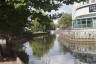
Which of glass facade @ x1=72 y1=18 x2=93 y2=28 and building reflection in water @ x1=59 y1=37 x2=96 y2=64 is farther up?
glass facade @ x1=72 y1=18 x2=93 y2=28

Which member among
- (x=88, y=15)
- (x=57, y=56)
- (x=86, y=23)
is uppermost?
(x=88, y=15)

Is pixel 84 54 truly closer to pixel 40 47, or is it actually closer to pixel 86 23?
pixel 40 47

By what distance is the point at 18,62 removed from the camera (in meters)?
17.8

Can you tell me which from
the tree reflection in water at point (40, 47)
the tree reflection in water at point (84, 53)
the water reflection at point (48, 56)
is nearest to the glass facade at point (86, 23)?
the tree reflection in water at point (40, 47)

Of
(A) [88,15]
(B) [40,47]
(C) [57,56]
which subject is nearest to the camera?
(C) [57,56]

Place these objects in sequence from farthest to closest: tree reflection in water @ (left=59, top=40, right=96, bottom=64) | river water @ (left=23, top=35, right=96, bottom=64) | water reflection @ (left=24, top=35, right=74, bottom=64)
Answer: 1. tree reflection in water @ (left=59, top=40, right=96, bottom=64)
2. water reflection @ (left=24, top=35, right=74, bottom=64)
3. river water @ (left=23, top=35, right=96, bottom=64)

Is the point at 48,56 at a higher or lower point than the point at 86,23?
lower

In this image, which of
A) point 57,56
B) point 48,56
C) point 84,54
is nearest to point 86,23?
point 84,54

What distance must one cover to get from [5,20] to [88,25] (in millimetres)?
51647

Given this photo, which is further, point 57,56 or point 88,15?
point 88,15

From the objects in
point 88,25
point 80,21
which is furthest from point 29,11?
point 80,21

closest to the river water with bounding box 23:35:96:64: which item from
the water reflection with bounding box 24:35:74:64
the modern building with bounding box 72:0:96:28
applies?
the water reflection with bounding box 24:35:74:64

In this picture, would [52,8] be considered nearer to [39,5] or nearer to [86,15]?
[39,5]

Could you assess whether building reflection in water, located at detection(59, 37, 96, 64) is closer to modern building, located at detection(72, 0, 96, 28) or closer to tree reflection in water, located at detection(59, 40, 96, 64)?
tree reflection in water, located at detection(59, 40, 96, 64)
